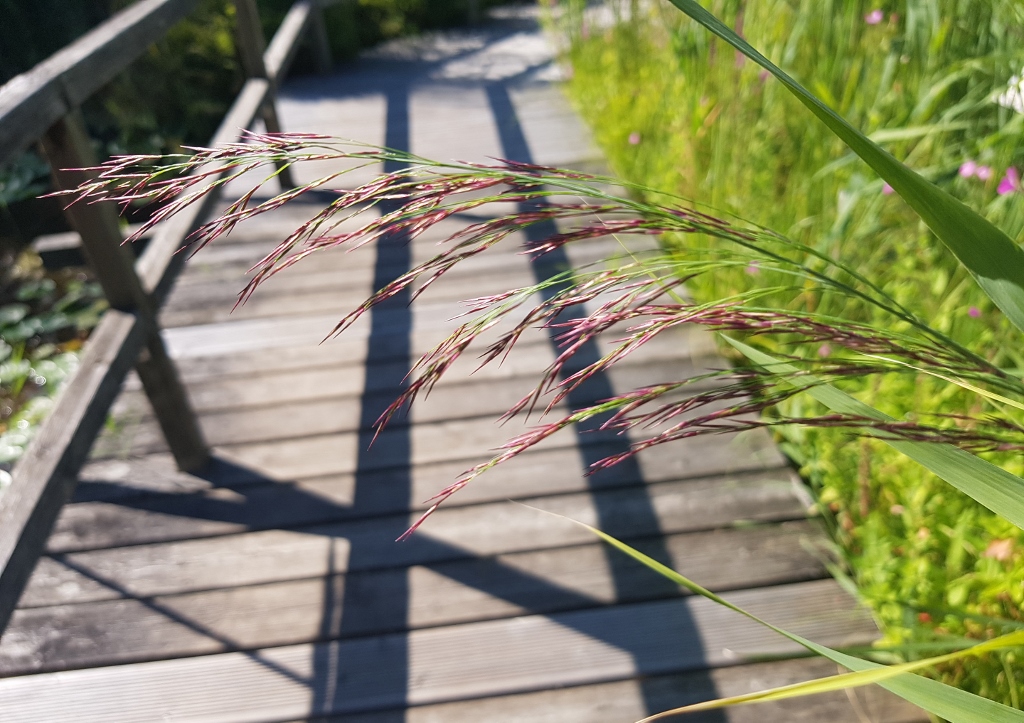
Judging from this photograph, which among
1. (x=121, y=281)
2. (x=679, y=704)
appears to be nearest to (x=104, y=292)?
(x=121, y=281)

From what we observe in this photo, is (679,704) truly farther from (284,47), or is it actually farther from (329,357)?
(284,47)

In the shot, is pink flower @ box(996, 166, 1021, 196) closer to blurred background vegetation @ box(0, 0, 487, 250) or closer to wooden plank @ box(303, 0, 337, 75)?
blurred background vegetation @ box(0, 0, 487, 250)

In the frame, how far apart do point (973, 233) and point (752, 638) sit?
102 centimetres

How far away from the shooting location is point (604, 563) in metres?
1.45

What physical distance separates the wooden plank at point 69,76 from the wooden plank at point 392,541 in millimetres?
907

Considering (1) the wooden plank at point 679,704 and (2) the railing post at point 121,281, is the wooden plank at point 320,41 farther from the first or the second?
(1) the wooden plank at point 679,704

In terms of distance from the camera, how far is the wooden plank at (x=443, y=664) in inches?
49.1

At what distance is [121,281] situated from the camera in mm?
1429

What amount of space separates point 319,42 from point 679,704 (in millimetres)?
4743

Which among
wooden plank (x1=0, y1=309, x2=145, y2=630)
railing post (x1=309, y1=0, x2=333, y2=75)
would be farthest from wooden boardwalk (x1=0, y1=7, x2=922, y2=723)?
railing post (x1=309, y1=0, x2=333, y2=75)

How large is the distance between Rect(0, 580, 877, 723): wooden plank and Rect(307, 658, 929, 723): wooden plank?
0.02 m

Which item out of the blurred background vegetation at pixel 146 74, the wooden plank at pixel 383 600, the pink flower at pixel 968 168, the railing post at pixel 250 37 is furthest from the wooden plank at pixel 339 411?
the railing post at pixel 250 37

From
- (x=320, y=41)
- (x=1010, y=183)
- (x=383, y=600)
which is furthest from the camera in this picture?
(x=320, y=41)

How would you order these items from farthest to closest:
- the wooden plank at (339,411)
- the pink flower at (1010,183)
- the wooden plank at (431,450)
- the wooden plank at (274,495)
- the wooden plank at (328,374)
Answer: the wooden plank at (328,374)
the wooden plank at (339,411)
the wooden plank at (431,450)
the wooden plank at (274,495)
the pink flower at (1010,183)
